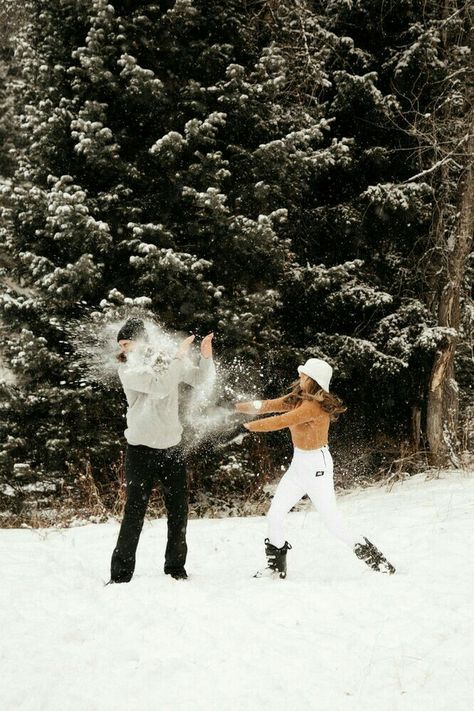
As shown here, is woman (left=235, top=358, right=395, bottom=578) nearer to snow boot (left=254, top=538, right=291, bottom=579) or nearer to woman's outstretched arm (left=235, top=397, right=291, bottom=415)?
snow boot (left=254, top=538, right=291, bottom=579)

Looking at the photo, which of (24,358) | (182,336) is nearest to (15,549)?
(24,358)

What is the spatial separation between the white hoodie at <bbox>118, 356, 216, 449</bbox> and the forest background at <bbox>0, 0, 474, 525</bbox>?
317cm

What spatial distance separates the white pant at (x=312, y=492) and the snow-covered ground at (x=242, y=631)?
37 centimetres

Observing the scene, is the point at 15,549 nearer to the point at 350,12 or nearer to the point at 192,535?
the point at 192,535

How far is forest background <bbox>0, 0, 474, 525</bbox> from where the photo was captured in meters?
7.67

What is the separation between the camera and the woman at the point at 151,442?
4137mm

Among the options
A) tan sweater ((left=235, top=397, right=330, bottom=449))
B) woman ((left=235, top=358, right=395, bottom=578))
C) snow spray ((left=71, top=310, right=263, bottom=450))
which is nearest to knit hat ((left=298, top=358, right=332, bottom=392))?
woman ((left=235, top=358, right=395, bottom=578))

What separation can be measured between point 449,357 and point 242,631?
7.29 m

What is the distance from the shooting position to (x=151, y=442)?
4.14m

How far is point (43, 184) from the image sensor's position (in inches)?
324

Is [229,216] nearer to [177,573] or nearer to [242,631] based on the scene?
[177,573]

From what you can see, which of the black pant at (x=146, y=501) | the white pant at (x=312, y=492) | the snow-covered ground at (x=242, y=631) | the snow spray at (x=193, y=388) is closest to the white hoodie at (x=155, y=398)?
the black pant at (x=146, y=501)

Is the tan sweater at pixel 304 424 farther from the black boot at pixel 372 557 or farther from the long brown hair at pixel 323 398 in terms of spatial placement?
the black boot at pixel 372 557

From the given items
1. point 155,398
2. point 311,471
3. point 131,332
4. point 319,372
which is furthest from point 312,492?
point 131,332
